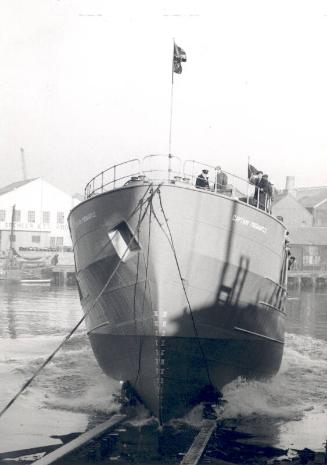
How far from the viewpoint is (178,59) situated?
11.1 m

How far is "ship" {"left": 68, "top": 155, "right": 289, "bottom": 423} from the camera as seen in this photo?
950cm

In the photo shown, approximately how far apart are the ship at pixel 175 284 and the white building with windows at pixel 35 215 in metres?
50.3

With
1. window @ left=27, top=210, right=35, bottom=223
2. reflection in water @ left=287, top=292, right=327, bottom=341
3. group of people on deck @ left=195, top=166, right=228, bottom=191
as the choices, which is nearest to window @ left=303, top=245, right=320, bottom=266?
reflection in water @ left=287, top=292, right=327, bottom=341

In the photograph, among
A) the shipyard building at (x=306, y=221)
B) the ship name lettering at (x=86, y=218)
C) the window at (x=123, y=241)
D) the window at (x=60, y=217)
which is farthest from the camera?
the window at (x=60, y=217)

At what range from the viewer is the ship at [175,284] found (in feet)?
31.2

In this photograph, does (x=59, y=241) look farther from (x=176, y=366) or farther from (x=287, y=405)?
(x=176, y=366)

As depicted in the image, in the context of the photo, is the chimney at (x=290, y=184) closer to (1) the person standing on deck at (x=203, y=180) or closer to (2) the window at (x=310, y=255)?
(2) the window at (x=310, y=255)

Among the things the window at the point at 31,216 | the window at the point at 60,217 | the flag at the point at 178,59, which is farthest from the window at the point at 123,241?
the window at the point at 60,217

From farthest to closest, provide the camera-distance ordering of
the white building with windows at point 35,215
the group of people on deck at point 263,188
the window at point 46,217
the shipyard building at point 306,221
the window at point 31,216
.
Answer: the window at point 46,217 < the window at point 31,216 < the white building with windows at point 35,215 < the shipyard building at point 306,221 < the group of people on deck at point 263,188

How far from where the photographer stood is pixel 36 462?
694cm

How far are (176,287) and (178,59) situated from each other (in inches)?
172

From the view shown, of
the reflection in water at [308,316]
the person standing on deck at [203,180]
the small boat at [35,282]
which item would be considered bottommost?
the reflection in water at [308,316]

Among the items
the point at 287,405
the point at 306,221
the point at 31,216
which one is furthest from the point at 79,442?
the point at 306,221

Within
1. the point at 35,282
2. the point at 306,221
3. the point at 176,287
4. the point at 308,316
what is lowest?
the point at 308,316
